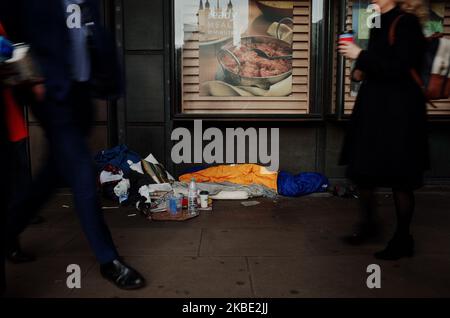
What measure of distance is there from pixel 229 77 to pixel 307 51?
1.20 m

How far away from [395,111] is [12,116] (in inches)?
94.0

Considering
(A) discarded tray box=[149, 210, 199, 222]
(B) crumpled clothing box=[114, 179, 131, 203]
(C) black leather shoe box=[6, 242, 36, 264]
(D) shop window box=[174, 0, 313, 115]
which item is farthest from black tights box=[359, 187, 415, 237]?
(D) shop window box=[174, 0, 313, 115]

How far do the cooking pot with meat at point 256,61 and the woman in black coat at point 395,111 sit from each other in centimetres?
316

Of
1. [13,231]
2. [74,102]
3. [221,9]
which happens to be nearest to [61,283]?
[13,231]

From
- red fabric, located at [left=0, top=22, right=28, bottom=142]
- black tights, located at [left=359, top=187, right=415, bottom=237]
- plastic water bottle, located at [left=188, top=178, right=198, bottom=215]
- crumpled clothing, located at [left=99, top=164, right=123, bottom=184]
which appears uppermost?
red fabric, located at [left=0, top=22, right=28, bottom=142]

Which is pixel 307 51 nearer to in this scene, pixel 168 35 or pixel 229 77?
pixel 229 77

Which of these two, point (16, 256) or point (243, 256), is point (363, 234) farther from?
point (16, 256)

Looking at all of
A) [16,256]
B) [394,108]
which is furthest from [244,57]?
[16,256]

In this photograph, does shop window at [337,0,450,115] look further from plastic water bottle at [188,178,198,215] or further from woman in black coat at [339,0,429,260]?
woman in black coat at [339,0,429,260]

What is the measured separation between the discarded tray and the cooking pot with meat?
8.24ft

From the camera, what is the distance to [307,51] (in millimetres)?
5969

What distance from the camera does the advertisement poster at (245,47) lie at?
234 inches

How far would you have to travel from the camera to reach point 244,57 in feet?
19.9

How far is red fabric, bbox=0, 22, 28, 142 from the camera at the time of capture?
215 centimetres
